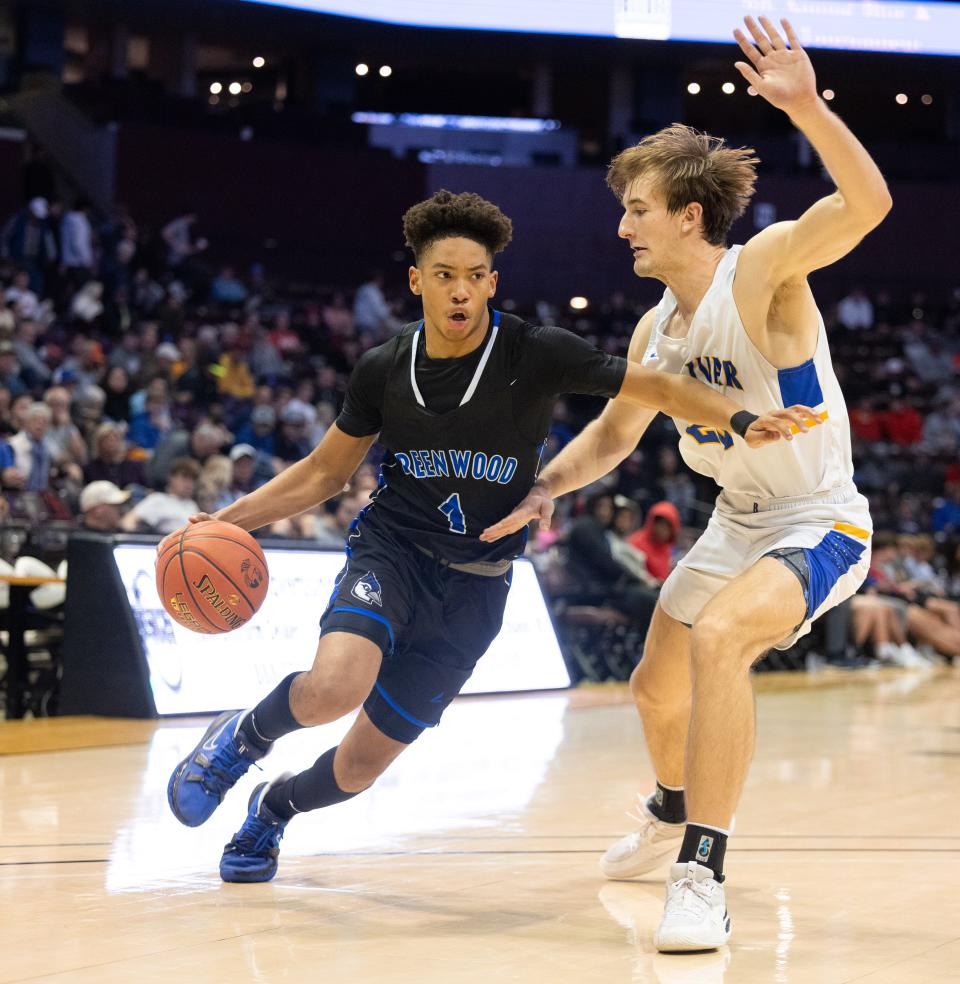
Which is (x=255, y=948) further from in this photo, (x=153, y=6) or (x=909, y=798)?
(x=153, y=6)

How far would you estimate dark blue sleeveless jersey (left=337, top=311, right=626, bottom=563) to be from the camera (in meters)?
3.99

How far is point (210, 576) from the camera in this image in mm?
4098

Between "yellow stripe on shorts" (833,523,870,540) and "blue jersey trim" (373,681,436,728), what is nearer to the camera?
"yellow stripe on shorts" (833,523,870,540)

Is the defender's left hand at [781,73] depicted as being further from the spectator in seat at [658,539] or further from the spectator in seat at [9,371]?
the spectator in seat at [9,371]

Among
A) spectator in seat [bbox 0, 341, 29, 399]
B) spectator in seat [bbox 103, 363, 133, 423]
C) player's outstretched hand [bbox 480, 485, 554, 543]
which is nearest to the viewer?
player's outstretched hand [bbox 480, 485, 554, 543]

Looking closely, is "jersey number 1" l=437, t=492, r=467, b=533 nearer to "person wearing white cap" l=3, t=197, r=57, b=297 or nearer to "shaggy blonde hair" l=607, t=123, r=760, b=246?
"shaggy blonde hair" l=607, t=123, r=760, b=246

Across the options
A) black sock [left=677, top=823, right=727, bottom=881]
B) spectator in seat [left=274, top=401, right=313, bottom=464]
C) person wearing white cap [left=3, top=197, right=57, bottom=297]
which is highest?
person wearing white cap [left=3, top=197, right=57, bottom=297]

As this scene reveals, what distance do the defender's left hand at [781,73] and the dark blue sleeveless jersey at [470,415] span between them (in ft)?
2.76

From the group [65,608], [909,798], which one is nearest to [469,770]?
[909,798]

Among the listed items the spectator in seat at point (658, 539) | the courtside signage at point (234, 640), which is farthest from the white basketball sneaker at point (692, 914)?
the spectator in seat at point (658, 539)

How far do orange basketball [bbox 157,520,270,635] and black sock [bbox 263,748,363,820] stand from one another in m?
0.47

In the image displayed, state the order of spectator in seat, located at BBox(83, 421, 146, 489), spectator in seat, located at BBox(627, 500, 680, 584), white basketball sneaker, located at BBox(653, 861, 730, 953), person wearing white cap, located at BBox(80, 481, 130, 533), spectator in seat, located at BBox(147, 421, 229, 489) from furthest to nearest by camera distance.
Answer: spectator in seat, located at BBox(627, 500, 680, 584), spectator in seat, located at BBox(147, 421, 229, 489), spectator in seat, located at BBox(83, 421, 146, 489), person wearing white cap, located at BBox(80, 481, 130, 533), white basketball sneaker, located at BBox(653, 861, 730, 953)

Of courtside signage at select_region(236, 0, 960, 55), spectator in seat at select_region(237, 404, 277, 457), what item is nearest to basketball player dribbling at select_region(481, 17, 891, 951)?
spectator in seat at select_region(237, 404, 277, 457)

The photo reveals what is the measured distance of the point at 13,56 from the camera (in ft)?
74.3
